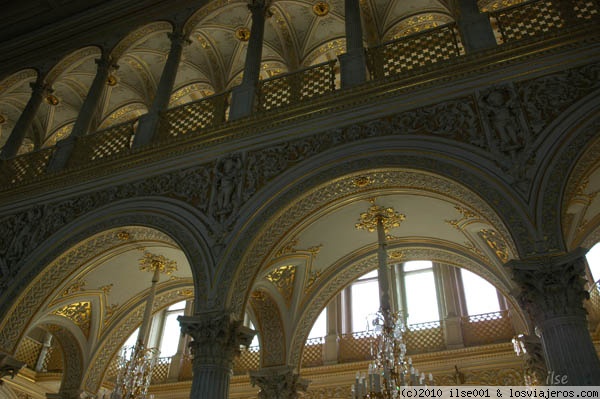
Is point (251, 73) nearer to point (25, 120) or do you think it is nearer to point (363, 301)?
point (25, 120)

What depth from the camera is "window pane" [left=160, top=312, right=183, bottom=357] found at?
1368 cm

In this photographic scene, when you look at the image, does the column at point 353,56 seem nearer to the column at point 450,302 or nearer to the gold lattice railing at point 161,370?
the column at point 450,302

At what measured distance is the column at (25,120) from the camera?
360 inches

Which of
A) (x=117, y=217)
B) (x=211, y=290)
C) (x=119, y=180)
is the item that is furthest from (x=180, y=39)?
(x=211, y=290)

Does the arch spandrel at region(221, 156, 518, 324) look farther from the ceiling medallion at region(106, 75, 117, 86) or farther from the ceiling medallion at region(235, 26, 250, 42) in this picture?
the ceiling medallion at region(106, 75, 117, 86)

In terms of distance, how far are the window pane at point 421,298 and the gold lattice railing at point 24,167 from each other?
26.5ft

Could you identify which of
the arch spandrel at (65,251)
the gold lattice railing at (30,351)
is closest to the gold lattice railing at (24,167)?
the arch spandrel at (65,251)

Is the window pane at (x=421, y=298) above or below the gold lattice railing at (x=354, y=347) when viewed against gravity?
above

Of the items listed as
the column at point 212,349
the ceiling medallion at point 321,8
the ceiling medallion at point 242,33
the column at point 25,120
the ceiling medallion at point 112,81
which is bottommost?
the column at point 212,349

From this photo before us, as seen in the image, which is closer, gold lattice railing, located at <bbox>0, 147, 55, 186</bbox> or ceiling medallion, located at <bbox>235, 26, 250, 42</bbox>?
gold lattice railing, located at <bbox>0, 147, 55, 186</bbox>

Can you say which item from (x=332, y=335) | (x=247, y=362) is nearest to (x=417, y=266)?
(x=332, y=335)

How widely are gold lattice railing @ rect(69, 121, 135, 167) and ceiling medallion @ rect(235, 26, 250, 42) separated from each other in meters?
3.45

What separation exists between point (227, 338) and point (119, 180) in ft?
10.1

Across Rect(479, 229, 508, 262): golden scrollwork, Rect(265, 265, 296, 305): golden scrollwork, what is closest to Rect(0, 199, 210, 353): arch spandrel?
Rect(265, 265, 296, 305): golden scrollwork
